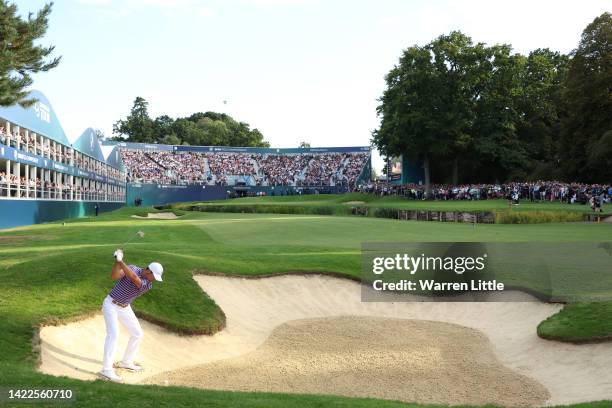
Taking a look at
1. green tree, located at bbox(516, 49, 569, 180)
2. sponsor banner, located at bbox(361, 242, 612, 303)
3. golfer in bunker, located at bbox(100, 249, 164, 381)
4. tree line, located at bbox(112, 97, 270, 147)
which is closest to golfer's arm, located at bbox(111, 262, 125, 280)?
golfer in bunker, located at bbox(100, 249, 164, 381)

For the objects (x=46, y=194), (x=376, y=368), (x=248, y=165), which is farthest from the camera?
→ (x=248, y=165)

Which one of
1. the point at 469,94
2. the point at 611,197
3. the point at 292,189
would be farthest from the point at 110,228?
the point at 292,189

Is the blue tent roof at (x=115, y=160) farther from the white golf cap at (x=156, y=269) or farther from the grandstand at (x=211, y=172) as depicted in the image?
the white golf cap at (x=156, y=269)

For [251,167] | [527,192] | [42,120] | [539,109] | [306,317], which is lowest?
[306,317]

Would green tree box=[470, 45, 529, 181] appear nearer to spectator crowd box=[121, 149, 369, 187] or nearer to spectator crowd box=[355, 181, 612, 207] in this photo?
spectator crowd box=[355, 181, 612, 207]

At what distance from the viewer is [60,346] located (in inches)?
423

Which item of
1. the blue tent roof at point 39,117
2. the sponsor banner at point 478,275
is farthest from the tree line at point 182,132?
the sponsor banner at point 478,275

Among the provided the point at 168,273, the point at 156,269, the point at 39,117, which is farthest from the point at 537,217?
the point at 39,117

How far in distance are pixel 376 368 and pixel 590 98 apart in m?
60.5

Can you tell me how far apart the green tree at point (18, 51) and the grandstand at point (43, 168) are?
236 inches

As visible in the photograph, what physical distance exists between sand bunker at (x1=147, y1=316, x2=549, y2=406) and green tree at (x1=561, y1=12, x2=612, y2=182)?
175 ft

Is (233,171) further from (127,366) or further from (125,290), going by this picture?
(125,290)

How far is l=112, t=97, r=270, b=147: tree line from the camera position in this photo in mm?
143625

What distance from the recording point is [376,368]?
11.5 m
